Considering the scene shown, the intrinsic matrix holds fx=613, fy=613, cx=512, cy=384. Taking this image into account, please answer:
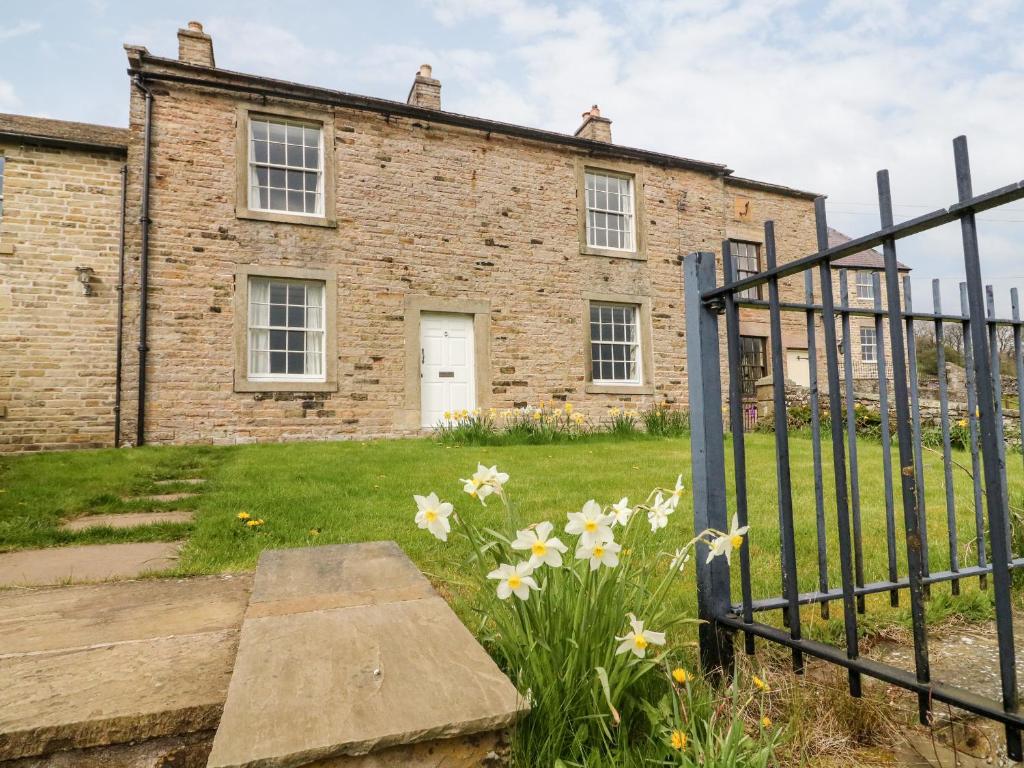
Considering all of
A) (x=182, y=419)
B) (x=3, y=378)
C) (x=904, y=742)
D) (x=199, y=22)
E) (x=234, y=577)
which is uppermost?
(x=199, y=22)

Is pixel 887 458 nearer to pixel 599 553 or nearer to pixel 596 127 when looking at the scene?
pixel 599 553

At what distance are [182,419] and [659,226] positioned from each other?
9.59 meters

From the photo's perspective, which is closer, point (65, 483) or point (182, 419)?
point (65, 483)

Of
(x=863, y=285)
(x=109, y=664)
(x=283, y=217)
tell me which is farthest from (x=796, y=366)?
(x=109, y=664)

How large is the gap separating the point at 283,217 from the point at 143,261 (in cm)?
215

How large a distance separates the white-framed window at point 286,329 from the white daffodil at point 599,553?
30.2 feet

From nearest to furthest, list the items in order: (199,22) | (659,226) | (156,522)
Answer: (156,522)
(199,22)
(659,226)

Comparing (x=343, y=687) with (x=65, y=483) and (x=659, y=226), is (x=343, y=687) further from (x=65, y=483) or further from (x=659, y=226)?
(x=659, y=226)

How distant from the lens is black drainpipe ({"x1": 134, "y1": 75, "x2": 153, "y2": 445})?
8.95 metres

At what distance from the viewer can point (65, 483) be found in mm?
5227

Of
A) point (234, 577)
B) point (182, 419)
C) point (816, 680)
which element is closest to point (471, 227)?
point (182, 419)

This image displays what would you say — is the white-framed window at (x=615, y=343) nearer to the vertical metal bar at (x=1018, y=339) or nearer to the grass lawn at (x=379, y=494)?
the grass lawn at (x=379, y=494)

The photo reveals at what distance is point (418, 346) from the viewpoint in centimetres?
1049

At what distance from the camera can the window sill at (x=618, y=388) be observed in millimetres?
11691
